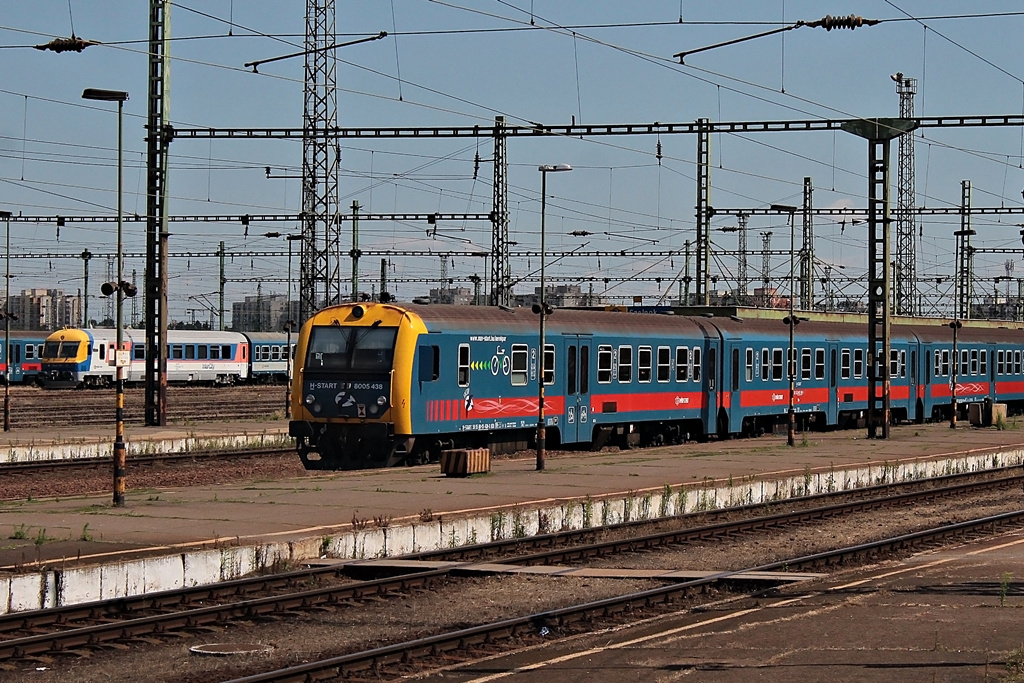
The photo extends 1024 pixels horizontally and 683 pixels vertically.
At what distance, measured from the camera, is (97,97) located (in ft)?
77.7

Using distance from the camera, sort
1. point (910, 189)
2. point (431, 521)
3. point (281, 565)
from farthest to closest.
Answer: point (910, 189) < point (431, 521) < point (281, 565)

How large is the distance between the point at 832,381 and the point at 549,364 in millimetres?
16118

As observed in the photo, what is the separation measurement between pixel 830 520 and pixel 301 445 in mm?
11467

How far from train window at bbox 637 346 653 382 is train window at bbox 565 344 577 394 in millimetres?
2984

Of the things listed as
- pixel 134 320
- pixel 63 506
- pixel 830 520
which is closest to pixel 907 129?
A: pixel 830 520

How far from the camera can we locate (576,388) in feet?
111

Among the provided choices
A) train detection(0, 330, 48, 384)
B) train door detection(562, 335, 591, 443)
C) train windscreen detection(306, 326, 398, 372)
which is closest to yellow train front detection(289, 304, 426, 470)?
train windscreen detection(306, 326, 398, 372)

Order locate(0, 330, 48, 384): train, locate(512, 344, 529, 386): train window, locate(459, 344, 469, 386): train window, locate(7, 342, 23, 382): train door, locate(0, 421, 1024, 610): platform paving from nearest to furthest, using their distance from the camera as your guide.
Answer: locate(0, 421, 1024, 610): platform paving → locate(459, 344, 469, 386): train window → locate(512, 344, 529, 386): train window → locate(7, 342, 23, 382): train door → locate(0, 330, 48, 384): train

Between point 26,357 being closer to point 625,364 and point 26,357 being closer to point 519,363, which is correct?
point 625,364

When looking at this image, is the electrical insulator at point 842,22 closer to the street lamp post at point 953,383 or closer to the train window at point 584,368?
the train window at point 584,368

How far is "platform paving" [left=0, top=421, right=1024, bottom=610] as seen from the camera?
52.2ft

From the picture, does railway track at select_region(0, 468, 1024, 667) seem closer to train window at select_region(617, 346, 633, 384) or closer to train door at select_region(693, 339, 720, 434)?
train window at select_region(617, 346, 633, 384)

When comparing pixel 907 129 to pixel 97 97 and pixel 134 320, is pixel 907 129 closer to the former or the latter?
pixel 97 97

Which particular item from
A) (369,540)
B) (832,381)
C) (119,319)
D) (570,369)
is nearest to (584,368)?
(570,369)
